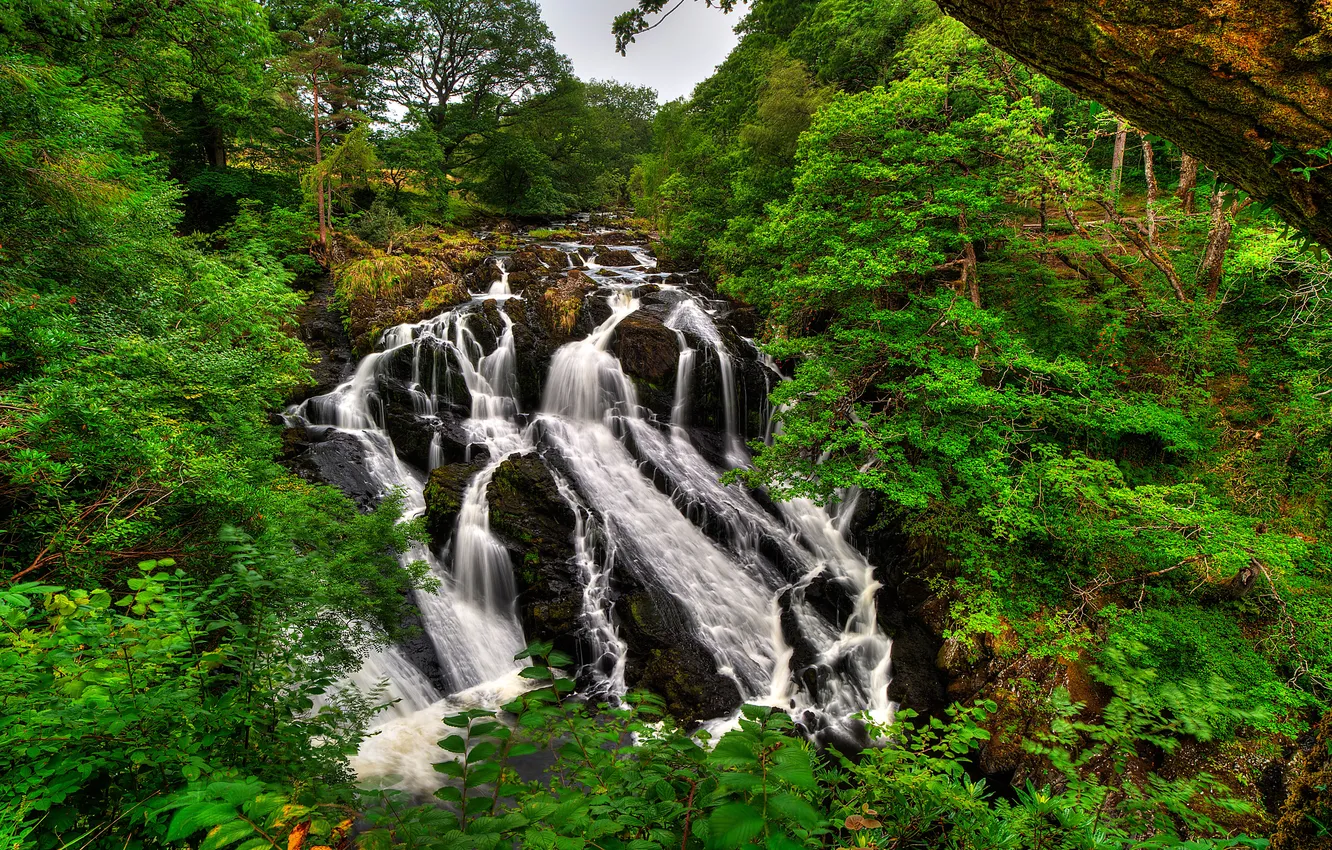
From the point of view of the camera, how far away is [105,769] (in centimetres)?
168

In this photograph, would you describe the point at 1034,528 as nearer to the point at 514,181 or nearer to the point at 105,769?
the point at 105,769

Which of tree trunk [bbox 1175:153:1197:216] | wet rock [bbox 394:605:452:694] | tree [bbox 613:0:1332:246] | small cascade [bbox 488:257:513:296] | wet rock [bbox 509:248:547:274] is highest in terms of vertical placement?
wet rock [bbox 509:248:547:274]

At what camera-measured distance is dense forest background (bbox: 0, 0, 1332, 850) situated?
164 centimetres

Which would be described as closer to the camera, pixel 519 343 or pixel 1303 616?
pixel 1303 616

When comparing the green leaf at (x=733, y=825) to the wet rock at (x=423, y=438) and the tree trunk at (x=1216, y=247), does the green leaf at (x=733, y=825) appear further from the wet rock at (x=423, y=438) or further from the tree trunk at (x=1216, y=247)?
the tree trunk at (x=1216, y=247)

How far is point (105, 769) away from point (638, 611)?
6125 millimetres

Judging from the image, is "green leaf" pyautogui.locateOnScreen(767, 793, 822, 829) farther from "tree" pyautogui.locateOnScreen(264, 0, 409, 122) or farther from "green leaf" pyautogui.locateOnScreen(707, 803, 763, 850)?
"tree" pyautogui.locateOnScreen(264, 0, 409, 122)

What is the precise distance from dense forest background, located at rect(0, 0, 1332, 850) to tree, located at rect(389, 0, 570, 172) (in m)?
14.1

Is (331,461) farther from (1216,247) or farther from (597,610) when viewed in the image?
(1216,247)

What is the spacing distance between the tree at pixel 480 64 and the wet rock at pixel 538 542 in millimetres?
19709

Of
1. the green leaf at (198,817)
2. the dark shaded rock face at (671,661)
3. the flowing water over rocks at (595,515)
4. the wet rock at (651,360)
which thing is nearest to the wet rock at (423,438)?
the flowing water over rocks at (595,515)

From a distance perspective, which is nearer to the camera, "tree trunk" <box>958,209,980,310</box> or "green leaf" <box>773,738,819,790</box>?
"green leaf" <box>773,738,819,790</box>

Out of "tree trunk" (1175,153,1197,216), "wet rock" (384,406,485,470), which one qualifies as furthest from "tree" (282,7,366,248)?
"tree trunk" (1175,153,1197,216)

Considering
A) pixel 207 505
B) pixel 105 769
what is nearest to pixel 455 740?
pixel 105 769
